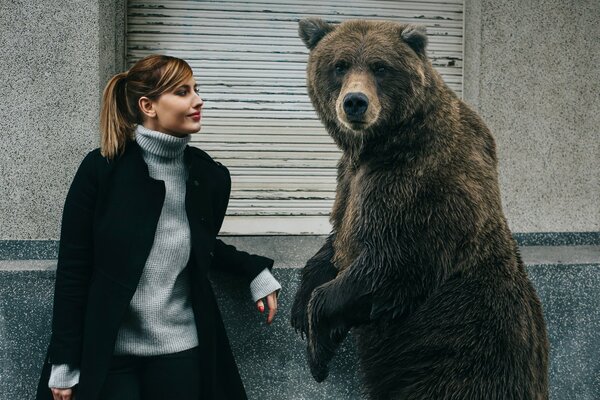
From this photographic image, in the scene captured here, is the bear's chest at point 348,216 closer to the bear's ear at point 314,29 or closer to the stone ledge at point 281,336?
the bear's ear at point 314,29

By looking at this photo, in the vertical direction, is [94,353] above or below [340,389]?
above

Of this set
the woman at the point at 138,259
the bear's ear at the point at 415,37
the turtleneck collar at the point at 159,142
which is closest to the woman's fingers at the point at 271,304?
the woman at the point at 138,259

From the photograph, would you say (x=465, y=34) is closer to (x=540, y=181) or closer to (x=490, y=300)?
(x=540, y=181)

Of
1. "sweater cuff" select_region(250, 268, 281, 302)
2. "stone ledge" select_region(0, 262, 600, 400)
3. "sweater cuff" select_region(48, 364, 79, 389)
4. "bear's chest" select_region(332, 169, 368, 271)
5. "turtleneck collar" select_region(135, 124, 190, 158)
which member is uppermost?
"turtleneck collar" select_region(135, 124, 190, 158)

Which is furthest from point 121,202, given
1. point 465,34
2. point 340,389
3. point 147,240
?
point 465,34

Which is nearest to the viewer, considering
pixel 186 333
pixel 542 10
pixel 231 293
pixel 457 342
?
pixel 457 342

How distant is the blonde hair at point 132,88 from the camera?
9.10ft

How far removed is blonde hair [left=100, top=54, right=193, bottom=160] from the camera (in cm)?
277

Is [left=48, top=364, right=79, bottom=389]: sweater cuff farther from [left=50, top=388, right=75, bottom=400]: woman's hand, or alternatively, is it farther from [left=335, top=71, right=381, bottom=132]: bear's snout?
[left=335, top=71, right=381, bottom=132]: bear's snout

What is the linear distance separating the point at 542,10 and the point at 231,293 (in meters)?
2.76

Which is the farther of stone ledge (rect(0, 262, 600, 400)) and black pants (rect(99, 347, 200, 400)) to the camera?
stone ledge (rect(0, 262, 600, 400))

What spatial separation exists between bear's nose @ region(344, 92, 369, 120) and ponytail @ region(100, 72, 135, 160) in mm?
829

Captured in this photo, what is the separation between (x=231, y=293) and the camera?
3518 mm

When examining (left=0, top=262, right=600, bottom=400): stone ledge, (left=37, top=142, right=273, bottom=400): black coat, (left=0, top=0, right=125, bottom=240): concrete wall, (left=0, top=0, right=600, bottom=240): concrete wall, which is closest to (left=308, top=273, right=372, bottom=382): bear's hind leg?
(left=37, top=142, right=273, bottom=400): black coat
